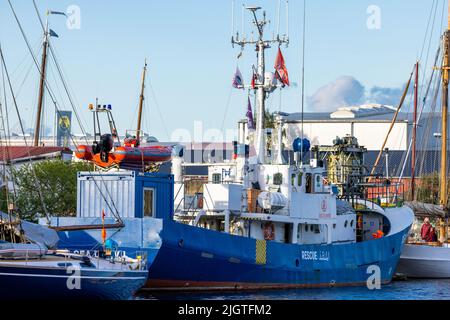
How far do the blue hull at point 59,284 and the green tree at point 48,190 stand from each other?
2084cm

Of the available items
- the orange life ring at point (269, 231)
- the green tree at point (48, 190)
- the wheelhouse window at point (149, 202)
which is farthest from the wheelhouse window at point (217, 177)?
the green tree at point (48, 190)

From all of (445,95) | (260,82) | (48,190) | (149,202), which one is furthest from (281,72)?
(445,95)

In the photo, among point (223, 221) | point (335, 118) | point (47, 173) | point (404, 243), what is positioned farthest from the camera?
point (335, 118)

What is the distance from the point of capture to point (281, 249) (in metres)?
45.3

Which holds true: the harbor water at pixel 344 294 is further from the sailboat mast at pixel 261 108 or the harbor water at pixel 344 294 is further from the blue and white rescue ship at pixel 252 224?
the sailboat mast at pixel 261 108

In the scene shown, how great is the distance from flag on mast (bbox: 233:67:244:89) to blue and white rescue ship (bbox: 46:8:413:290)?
571mm

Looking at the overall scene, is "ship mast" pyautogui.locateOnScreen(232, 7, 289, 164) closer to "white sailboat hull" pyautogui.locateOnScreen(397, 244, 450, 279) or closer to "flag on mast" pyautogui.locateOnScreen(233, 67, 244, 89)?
"flag on mast" pyautogui.locateOnScreen(233, 67, 244, 89)

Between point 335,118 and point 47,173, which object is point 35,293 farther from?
point 335,118

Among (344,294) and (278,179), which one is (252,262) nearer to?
(344,294)

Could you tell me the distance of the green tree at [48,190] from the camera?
2226 inches

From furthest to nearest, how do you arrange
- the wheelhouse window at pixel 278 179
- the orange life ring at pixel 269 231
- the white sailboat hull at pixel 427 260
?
1. the white sailboat hull at pixel 427 260
2. the wheelhouse window at pixel 278 179
3. the orange life ring at pixel 269 231
